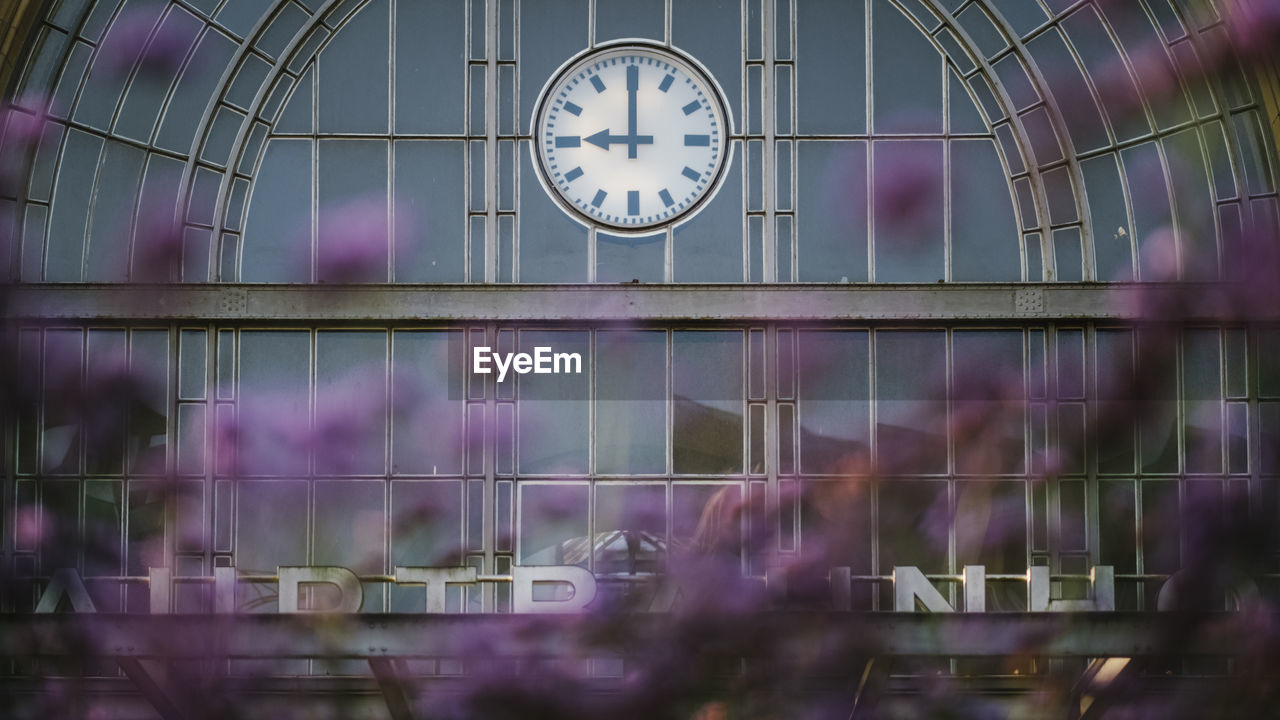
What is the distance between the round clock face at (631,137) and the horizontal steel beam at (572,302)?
0.79 metres

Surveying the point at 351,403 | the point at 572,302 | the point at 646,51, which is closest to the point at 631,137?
the point at 646,51

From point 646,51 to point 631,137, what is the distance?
81 cm

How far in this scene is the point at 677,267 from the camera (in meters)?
12.0

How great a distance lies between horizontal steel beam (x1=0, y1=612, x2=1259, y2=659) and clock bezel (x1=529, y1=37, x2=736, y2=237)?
3.56 meters

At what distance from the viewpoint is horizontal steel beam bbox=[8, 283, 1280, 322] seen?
11820 millimetres

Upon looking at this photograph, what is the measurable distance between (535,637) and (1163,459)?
570 cm

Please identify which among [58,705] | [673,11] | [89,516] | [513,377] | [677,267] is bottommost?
[58,705]

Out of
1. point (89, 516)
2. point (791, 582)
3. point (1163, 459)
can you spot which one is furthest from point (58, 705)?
point (1163, 459)

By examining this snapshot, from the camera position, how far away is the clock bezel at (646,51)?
39.6ft

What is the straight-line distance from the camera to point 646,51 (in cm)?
1222

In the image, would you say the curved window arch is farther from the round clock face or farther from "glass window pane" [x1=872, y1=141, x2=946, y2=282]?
the round clock face

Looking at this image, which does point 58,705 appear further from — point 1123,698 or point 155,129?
point 1123,698

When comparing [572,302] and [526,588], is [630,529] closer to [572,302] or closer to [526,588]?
[526,588]

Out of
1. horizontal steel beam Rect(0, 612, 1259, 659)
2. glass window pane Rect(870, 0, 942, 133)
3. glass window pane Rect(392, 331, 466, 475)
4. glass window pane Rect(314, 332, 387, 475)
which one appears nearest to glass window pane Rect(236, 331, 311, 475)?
glass window pane Rect(314, 332, 387, 475)
